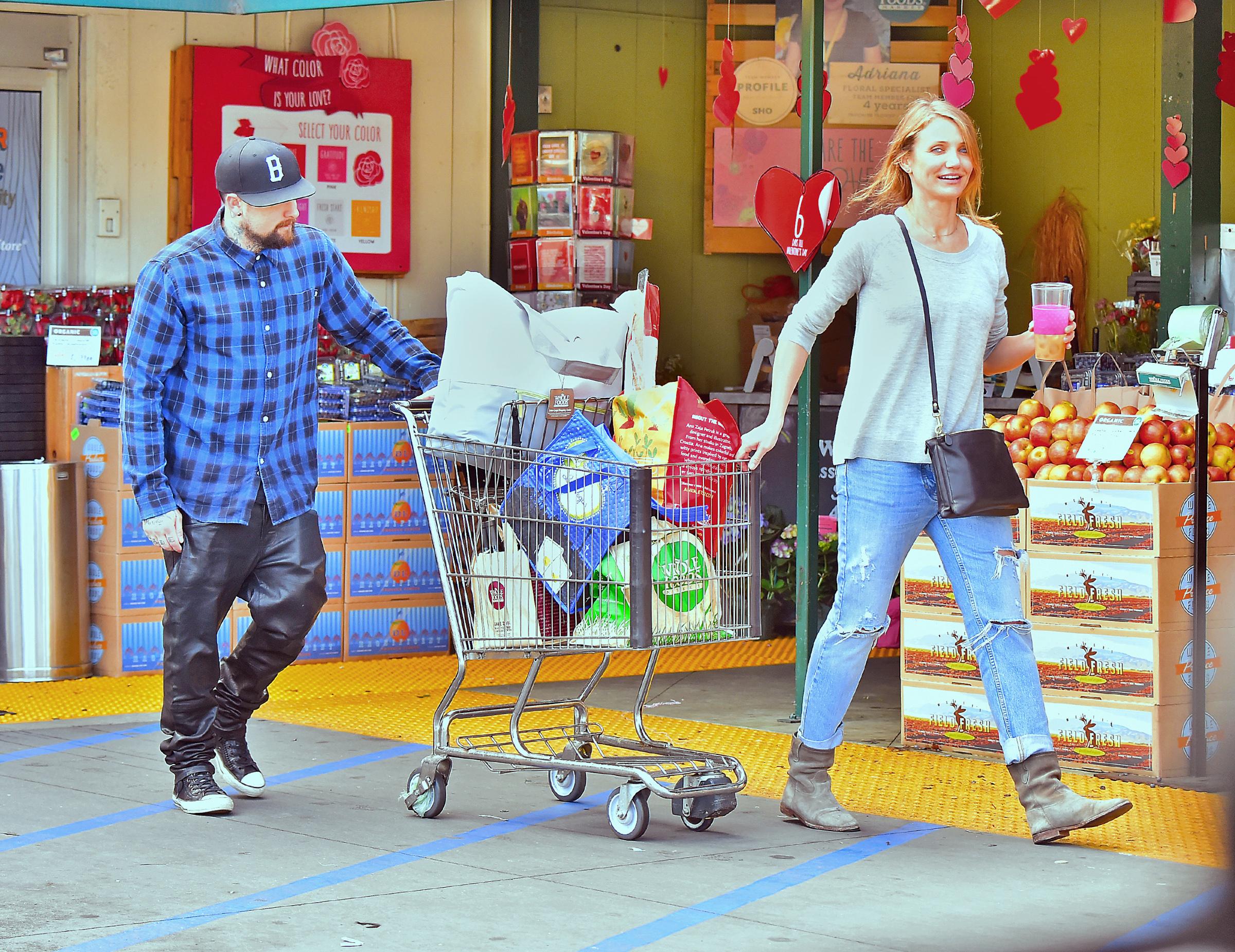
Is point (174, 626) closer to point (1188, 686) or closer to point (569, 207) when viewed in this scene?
point (1188, 686)

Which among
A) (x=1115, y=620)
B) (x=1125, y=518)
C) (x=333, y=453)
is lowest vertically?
(x=1115, y=620)

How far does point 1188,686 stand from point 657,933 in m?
2.30

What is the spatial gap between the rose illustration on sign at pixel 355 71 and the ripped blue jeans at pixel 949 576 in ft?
16.5

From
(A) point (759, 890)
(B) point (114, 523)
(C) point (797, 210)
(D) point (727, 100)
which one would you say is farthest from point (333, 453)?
(A) point (759, 890)

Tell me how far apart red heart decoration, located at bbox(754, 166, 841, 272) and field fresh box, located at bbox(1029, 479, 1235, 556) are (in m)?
1.15

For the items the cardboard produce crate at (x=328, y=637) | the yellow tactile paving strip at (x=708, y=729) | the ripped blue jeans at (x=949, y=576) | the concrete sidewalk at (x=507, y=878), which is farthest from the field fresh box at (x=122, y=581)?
the ripped blue jeans at (x=949, y=576)

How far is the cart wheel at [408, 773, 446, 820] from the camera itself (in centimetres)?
432

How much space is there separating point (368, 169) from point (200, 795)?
4773 millimetres

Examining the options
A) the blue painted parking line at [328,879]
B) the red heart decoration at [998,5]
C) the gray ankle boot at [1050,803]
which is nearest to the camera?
the blue painted parking line at [328,879]

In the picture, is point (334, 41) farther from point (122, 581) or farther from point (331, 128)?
point (122, 581)

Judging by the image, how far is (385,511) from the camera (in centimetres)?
738

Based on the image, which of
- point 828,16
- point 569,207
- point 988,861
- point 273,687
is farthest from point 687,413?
point 828,16

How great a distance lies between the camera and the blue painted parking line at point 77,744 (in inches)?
204

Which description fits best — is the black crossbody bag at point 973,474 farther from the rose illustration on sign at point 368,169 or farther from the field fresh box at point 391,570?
the rose illustration on sign at point 368,169
